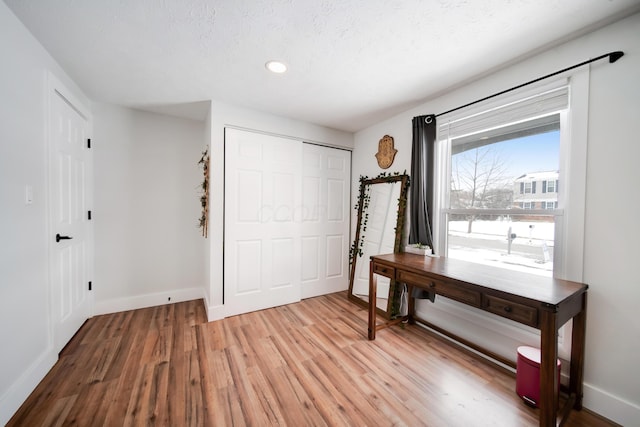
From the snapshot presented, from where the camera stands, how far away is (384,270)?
2.21 m

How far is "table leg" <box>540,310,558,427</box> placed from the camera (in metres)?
1.20

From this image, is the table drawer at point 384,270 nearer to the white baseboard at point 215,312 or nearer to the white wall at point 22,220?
the white baseboard at point 215,312

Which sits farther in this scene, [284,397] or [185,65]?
[185,65]

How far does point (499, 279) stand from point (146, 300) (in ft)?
12.0

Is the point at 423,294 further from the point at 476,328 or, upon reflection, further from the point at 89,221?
the point at 89,221

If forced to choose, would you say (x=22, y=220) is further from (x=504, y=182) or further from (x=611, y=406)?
(x=611, y=406)

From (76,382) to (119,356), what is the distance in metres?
0.30

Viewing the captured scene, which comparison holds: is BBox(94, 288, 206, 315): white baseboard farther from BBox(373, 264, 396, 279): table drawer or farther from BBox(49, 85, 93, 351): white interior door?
BBox(373, 264, 396, 279): table drawer

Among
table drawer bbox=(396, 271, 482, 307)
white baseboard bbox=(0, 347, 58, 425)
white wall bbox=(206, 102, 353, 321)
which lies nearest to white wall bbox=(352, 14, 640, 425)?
table drawer bbox=(396, 271, 482, 307)

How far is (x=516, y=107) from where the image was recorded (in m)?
1.83

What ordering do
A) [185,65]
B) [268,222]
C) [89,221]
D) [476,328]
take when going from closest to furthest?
1. [185,65]
2. [476,328]
3. [89,221]
4. [268,222]

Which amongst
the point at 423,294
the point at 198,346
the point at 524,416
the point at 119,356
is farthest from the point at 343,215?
the point at 119,356

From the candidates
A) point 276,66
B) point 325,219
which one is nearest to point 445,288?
point 325,219

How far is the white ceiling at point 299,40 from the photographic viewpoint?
52.2 inches
